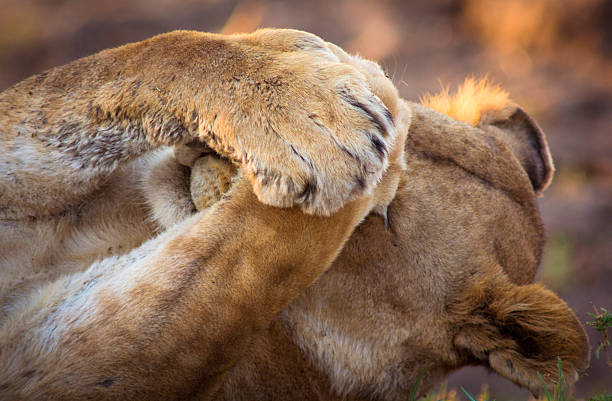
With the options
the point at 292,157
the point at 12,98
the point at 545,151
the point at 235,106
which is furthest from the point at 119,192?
the point at 545,151

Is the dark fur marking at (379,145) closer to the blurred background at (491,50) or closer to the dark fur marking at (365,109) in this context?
the dark fur marking at (365,109)

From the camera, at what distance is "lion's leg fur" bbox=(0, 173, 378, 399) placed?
164 centimetres

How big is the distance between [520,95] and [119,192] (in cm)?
645

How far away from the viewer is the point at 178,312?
164 cm

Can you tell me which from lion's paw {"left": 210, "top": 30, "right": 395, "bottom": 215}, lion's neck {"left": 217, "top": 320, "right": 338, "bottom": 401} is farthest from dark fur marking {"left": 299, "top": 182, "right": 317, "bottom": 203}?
lion's neck {"left": 217, "top": 320, "right": 338, "bottom": 401}

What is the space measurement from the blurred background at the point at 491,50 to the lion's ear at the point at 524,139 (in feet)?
9.66

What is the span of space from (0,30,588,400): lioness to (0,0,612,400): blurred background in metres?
3.35

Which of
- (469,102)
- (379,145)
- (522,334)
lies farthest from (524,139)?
(379,145)

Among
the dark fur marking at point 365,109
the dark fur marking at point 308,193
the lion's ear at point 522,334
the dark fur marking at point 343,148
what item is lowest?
the lion's ear at point 522,334

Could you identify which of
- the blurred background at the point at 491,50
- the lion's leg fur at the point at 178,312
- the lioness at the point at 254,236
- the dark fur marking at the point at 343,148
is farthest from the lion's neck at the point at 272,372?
the blurred background at the point at 491,50

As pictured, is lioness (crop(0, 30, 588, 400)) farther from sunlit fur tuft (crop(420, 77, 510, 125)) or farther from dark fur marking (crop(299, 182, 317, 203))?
sunlit fur tuft (crop(420, 77, 510, 125))

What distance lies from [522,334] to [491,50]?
23.1 feet

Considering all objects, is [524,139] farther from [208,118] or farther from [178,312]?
[178,312]

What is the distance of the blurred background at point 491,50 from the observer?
6.18m
